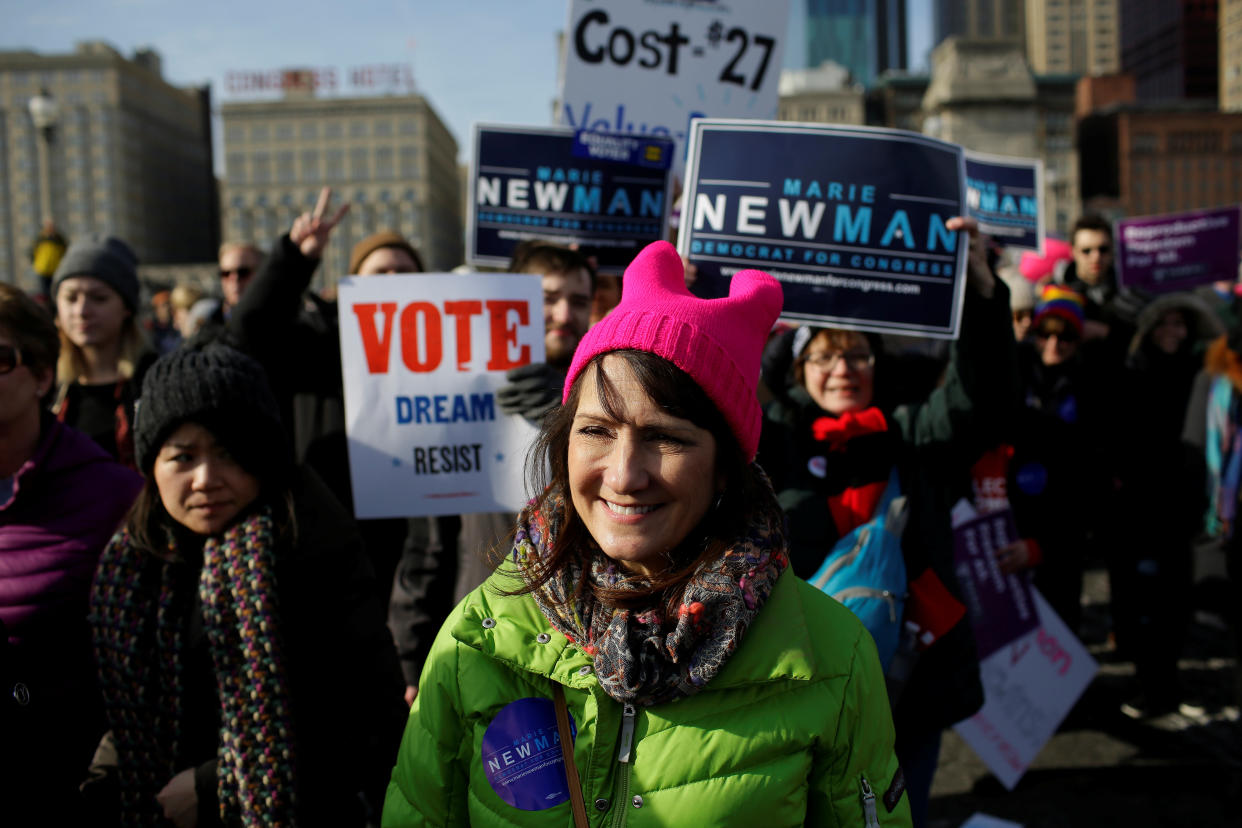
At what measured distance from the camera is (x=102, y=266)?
12.3 ft

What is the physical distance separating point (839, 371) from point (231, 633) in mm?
1758

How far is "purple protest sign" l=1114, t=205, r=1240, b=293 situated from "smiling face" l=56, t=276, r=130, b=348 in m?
6.50

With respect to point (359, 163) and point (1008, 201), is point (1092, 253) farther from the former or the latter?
point (359, 163)

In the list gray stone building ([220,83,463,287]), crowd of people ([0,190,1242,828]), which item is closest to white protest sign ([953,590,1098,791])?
crowd of people ([0,190,1242,828])

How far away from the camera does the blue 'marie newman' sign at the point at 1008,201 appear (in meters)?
6.39

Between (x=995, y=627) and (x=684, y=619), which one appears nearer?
(x=684, y=619)

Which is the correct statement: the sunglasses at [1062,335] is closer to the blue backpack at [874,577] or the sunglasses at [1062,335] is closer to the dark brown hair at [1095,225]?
the dark brown hair at [1095,225]

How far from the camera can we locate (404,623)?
3127 mm

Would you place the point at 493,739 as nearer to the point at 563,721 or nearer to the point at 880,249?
the point at 563,721

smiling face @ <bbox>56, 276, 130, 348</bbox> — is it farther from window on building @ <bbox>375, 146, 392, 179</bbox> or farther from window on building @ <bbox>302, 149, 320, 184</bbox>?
window on building @ <bbox>302, 149, 320, 184</bbox>

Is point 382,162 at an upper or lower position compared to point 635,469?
upper

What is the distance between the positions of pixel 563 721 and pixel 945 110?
79.0 m

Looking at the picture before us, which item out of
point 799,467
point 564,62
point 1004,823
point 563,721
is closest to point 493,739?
point 563,721

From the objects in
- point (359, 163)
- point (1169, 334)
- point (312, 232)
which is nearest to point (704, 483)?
point (312, 232)
